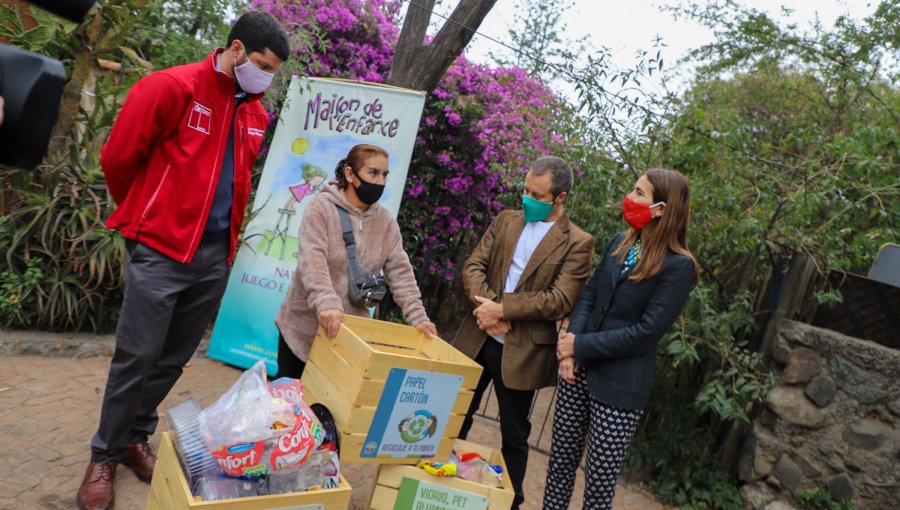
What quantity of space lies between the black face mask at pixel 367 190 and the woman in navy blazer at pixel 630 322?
1.11 m

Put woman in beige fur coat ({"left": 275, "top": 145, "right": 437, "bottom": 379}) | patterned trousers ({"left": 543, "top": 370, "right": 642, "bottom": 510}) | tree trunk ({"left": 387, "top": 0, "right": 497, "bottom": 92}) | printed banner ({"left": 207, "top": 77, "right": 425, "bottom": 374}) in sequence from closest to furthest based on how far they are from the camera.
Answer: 1. woman in beige fur coat ({"left": 275, "top": 145, "right": 437, "bottom": 379})
2. patterned trousers ({"left": 543, "top": 370, "right": 642, "bottom": 510})
3. printed banner ({"left": 207, "top": 77, "right": 425, "bottom": 374})
4. tree trunk ({"left": 387, "top": 0, "right": 497, "bottom": 92})

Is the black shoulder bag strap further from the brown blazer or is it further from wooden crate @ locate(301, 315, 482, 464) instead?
the brown blazer

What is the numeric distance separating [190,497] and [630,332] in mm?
1818

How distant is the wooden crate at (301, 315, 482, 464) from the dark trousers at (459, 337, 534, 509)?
0.41 metres

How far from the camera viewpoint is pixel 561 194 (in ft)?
10.3

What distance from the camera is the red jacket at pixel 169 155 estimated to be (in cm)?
244

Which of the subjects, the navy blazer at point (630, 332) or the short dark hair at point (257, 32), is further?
the navy blazer at point (630, 332)

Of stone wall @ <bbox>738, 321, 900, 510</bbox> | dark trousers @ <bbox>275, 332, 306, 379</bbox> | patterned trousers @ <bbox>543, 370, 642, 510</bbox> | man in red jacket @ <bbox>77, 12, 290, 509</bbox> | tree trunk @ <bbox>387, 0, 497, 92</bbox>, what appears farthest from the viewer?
tree trunk @ <bbox>387, 0, 497, 92</bbox>

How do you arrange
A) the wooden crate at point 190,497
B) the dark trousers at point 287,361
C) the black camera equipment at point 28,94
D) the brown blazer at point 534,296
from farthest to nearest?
the brown blazer at point 534,296, the dark trousers at point 287,361, the wooden crate at point 190,497, the black camera equipment at point 28,94

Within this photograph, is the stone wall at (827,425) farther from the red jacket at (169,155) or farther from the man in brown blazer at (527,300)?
the red jacket at (169,155)

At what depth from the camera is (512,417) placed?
3150mm

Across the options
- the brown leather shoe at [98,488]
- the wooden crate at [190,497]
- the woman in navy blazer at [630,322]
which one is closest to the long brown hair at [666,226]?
the woman in navy blazer at [630,322]

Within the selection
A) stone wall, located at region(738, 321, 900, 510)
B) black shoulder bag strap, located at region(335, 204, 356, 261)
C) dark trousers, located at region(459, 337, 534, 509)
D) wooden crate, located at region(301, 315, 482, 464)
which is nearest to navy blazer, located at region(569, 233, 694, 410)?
dark trousers, located at region(459, 337, 534, 509)

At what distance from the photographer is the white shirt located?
3.20 m
